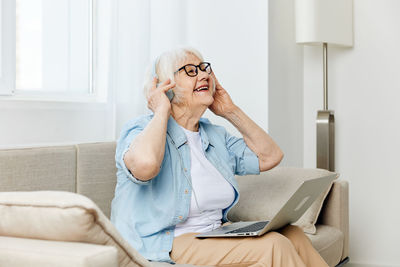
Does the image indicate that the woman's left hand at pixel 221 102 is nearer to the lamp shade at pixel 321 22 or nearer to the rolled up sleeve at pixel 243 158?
the rolled up sleeve at pixel 243 158

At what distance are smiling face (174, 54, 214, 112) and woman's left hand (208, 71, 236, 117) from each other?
211 millimetres

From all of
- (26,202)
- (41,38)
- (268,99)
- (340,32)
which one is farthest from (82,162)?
(340,32)

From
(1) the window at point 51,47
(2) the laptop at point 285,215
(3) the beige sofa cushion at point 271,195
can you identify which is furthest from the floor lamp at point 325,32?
(2) the laptop at point 285,215

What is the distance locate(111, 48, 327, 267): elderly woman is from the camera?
188 cm

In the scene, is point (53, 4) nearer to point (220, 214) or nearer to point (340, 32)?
point (220, 214)

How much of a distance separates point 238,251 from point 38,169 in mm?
739

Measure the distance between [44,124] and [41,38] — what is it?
1.31ft

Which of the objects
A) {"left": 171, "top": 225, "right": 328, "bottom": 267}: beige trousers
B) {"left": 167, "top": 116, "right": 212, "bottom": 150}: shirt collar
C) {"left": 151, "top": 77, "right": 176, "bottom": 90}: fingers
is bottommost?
{"left": 171, "top": 225, "right": 328, "bottom": 267}: beige trousers

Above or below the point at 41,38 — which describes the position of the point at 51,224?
below

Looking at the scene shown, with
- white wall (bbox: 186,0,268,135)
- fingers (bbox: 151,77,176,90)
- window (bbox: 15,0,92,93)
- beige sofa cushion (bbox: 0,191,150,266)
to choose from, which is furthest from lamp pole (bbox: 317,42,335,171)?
beige sofa cushion (bbox: 0,191,150,266)

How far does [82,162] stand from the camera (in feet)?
7.48

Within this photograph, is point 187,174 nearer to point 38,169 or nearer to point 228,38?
point 38,169

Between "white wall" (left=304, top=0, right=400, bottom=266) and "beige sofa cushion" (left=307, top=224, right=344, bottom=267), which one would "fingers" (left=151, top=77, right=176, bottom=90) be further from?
"white wall" (left=304, top=0, right=400, bottom=266)

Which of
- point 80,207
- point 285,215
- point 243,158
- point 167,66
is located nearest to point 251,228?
point 285,215
